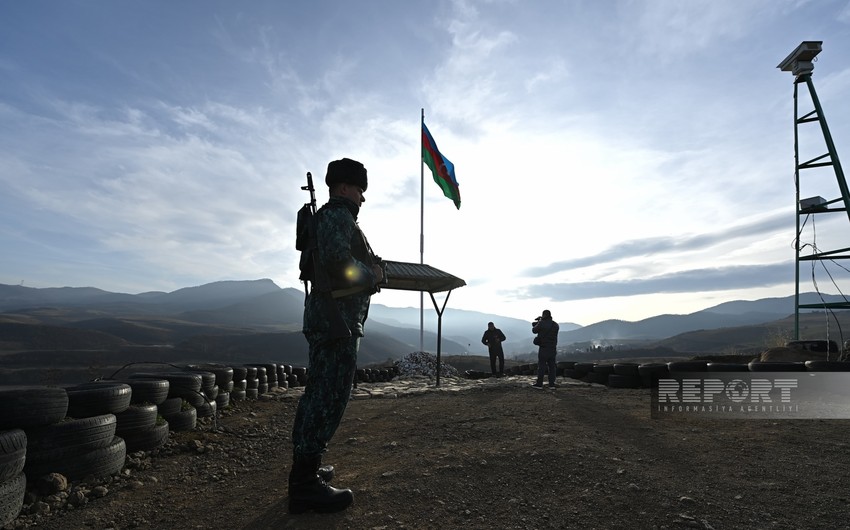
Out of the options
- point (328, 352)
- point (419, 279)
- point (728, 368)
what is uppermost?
point (419, 279)

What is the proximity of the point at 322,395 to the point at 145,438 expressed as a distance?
9.38 ft

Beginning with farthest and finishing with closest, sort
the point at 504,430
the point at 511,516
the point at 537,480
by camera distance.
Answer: the point at 504,430 → the point at 537,480 → the point at 511,516

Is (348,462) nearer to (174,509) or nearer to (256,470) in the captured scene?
(256,470)

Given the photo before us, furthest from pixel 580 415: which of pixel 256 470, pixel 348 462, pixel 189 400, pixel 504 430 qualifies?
pixel 189 400

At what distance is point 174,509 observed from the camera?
10.3 feet

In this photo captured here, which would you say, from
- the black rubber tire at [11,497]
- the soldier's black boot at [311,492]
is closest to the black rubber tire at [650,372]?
the soldier's black boot at [311,492]

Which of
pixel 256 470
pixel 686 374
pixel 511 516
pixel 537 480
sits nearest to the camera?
pixel 511 516

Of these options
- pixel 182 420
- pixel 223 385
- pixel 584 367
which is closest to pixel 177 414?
pixel 182 420

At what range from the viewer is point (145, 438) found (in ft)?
14.7

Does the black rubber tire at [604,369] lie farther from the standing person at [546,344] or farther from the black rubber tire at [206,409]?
the black rubber tire at [206,409]

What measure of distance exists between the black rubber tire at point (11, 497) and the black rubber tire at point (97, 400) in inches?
34.1

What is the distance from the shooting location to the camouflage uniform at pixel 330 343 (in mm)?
2895

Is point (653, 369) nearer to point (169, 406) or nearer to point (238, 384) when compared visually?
point (238, 384)

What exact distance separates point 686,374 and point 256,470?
8672 mm
